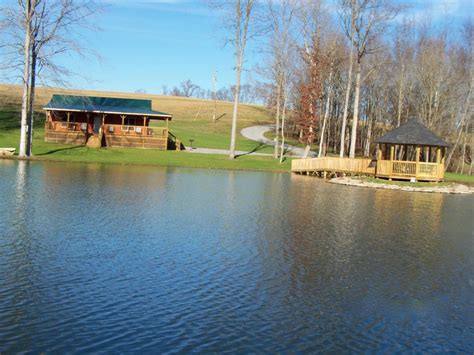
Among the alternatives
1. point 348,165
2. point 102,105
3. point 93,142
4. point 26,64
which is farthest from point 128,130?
point 348,165

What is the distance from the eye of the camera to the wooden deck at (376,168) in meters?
37.4

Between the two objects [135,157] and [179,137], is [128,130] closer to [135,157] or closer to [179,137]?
[135,157]

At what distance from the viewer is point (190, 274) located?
10594mm

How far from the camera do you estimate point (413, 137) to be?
37875 mm

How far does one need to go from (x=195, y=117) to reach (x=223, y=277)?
77.7m

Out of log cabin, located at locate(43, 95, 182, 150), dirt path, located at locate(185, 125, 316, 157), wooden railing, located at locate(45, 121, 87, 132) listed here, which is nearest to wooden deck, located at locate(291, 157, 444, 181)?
dirt path, located at locate(185, 125, 316, 157)

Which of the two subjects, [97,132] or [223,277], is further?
[97,132]

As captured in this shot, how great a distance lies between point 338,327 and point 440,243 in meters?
8.25

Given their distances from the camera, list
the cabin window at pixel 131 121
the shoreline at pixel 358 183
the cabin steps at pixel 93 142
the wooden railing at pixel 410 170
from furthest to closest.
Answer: the cabin window at pixel 131 121
the cabin steps at pixel 93 142
the wooden railing at pixel 410 170
the shoreline at pixel 358 183

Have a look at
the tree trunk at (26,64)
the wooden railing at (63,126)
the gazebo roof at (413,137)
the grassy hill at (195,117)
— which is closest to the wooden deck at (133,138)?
the wooden railing at (63,126)

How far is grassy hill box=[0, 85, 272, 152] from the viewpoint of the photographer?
60781 mm

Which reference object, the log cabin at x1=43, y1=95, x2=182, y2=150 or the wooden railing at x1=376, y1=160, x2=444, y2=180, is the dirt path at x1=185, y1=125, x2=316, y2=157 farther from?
the wooden railing at x1=376, y1=160, x2=444, y2=180

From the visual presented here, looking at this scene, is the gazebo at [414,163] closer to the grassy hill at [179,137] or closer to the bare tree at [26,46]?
the grassy hill at [179,137]

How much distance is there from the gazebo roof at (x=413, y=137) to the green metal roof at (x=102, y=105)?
2004 centimetres
